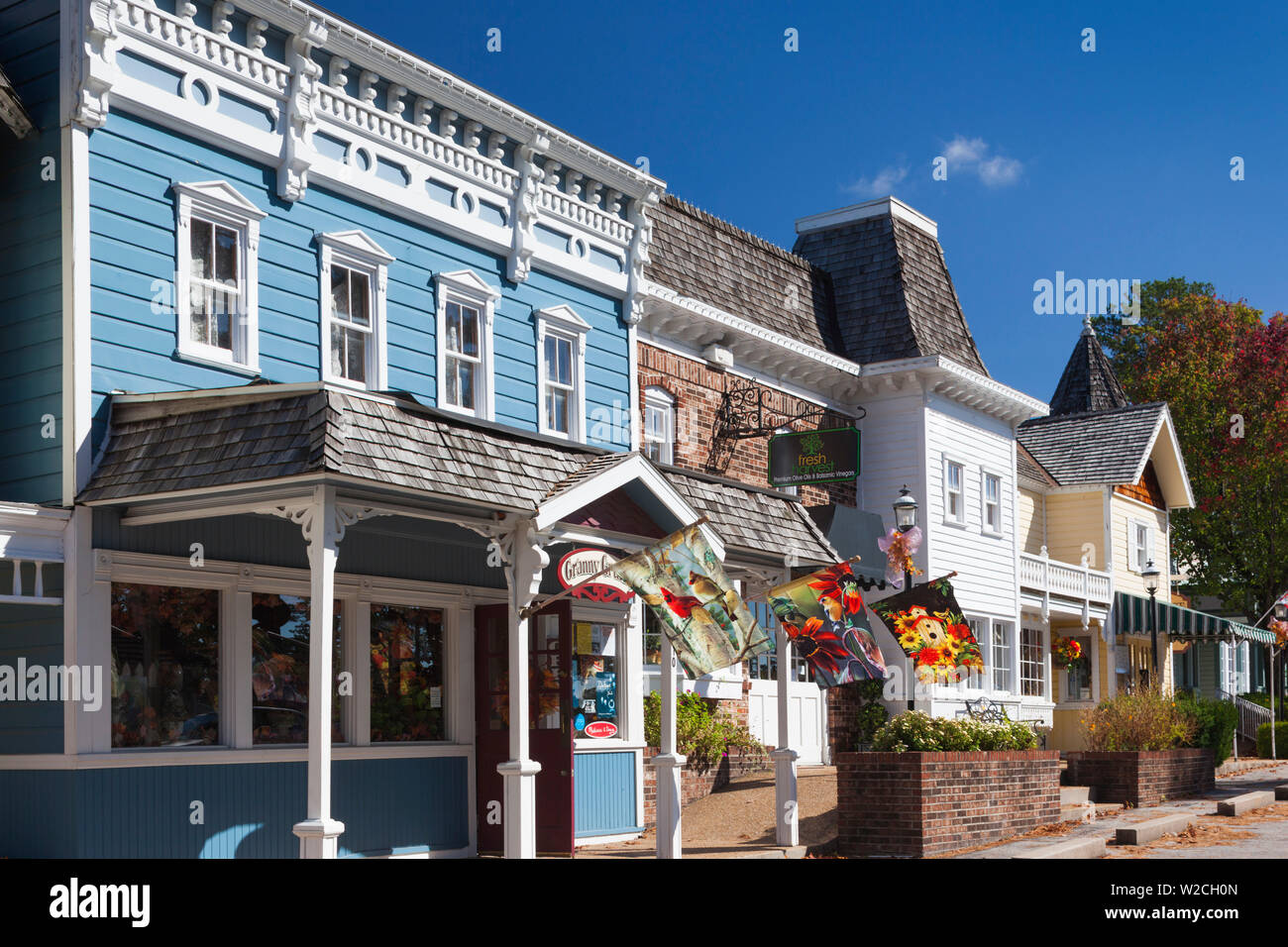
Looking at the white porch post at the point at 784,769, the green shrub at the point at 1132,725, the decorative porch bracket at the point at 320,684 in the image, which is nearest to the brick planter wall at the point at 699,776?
the white porch post at the point at 784,769

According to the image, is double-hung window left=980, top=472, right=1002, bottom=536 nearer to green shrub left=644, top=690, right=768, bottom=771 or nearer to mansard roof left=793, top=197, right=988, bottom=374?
mansard roof left=793, top=197, right=988, bottom=374

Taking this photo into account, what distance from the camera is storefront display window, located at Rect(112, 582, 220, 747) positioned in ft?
38.0


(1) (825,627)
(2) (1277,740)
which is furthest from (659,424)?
(2) (1277,740)

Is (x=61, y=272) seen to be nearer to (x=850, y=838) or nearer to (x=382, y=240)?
(x=382, y=240)

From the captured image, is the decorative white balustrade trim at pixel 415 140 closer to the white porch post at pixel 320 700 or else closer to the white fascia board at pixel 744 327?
the white fascia board at pixel 744 327

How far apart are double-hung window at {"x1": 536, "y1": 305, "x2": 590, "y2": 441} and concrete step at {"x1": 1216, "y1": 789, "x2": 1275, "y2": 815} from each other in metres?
9.27

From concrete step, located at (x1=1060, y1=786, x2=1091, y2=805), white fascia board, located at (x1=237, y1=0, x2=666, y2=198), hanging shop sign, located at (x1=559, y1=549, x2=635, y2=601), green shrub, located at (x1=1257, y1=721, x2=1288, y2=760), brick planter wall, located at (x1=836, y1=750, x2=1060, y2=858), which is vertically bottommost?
green shrub, located at (x1=1257, y1=721, x2=1288, y2=760)

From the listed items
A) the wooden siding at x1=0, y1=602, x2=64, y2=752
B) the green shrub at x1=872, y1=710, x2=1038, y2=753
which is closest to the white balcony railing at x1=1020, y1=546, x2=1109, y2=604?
the green shrub at x1=872, y1=710, x2=1038, y2=753

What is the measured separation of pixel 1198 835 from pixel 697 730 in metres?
6.26

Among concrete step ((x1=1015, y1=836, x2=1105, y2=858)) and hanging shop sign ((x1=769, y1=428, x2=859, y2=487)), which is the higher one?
hanging shop sign ((x1=769, y1=428, x2=859, y2=487))

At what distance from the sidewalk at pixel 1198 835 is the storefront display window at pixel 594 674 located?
4511 mm

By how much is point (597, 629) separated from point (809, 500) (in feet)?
24.4

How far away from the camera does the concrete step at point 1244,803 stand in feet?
59.2

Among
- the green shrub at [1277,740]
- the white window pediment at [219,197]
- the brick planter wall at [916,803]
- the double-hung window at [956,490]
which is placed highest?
the white window pediment at [219,197]
